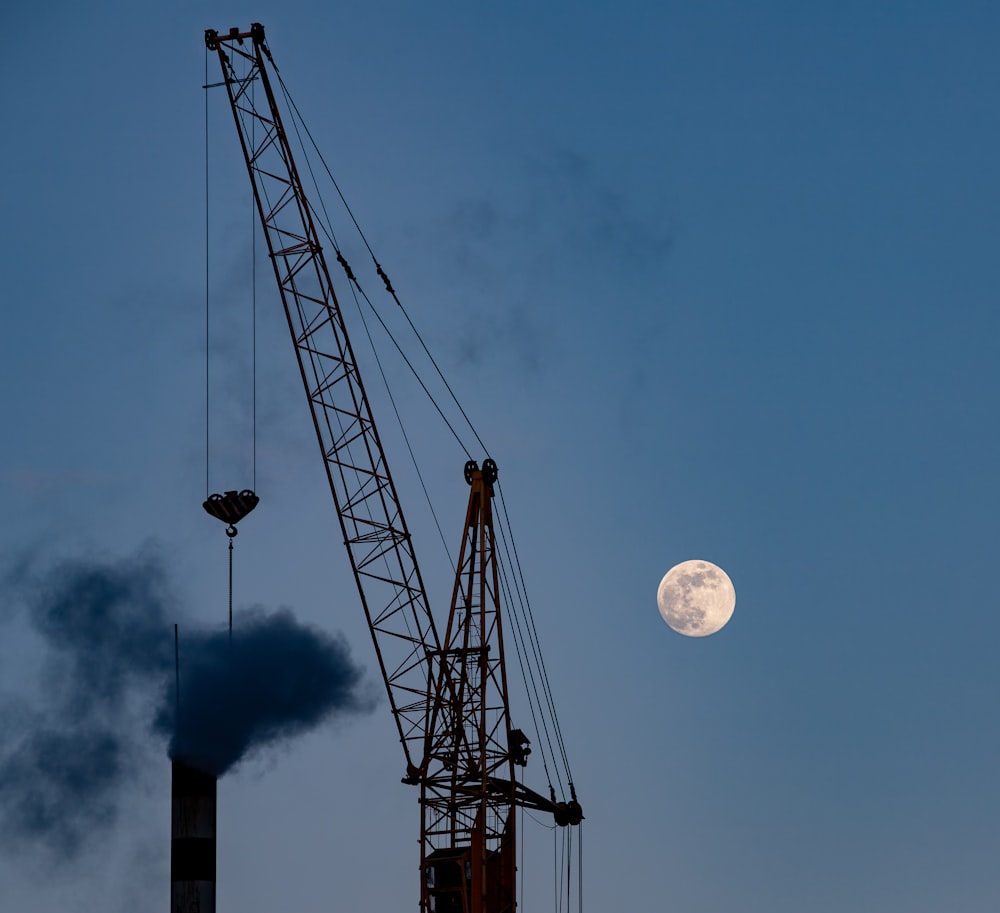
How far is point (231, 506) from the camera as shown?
119562mm

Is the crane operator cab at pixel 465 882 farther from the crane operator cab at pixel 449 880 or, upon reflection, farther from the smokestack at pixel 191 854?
the smokestack at pixel 191 854

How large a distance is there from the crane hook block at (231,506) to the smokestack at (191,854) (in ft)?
62.9

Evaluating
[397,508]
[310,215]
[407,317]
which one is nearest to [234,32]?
[310,215]

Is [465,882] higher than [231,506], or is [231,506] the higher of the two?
[231,506]

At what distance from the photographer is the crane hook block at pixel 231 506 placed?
118875 mm

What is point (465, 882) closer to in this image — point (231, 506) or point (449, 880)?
point (449, 880)

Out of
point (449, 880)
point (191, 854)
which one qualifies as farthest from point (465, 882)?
point (191, 854)

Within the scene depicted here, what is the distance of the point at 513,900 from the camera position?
13112 cm

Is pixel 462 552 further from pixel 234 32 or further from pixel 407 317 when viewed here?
pixel 234 32

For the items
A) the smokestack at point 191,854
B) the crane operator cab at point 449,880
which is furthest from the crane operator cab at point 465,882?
the smokestack at point 191,854

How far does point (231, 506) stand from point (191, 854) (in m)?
21.7

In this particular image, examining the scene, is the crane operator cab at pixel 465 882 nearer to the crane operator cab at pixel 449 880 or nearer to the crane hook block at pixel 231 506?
the crane operator cab at pixel 449 880

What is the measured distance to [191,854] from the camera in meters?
127

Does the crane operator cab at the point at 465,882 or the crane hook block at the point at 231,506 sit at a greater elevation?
the crane hook block at the point at 231,506
